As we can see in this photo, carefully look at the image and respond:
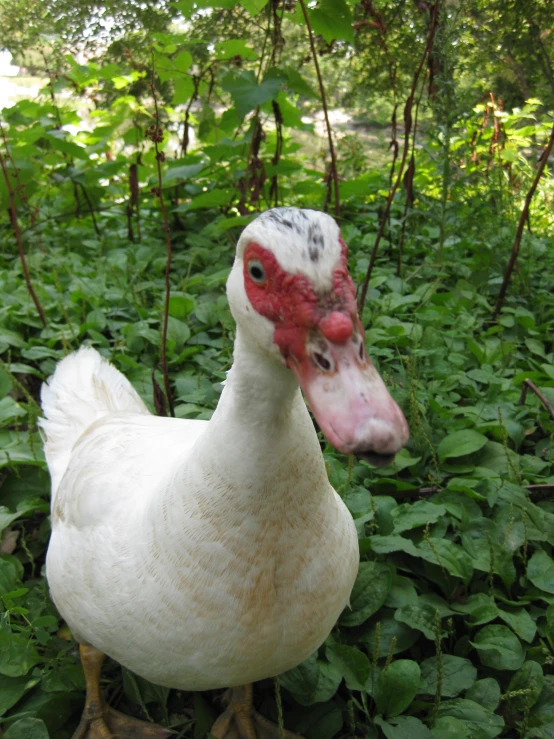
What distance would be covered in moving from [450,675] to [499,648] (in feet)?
0.52

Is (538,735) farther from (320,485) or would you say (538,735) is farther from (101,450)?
(101,450)

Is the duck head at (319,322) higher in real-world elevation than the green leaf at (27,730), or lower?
higher

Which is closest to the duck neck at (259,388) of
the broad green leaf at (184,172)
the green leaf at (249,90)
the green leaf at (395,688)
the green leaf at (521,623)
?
the green leaf at (395,688)

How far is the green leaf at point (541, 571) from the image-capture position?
1863 mm

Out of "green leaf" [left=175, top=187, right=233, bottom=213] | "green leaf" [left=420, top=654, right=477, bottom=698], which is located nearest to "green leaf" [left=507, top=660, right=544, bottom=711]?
"green leaf" [left=420, top=654, right=477, bottom=698]

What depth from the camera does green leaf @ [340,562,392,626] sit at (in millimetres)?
1843

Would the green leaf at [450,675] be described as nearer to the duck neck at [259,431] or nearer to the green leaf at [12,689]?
the duck neck at [259,431]

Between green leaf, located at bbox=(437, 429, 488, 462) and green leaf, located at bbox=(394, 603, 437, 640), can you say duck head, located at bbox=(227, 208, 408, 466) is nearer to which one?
green leaf, located at bbox=(394, 603, 437, 640)

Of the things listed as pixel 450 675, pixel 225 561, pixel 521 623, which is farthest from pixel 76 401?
pixel 521 623

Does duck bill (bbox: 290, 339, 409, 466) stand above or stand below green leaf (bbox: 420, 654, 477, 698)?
above

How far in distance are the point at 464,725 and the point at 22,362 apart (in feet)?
7.99

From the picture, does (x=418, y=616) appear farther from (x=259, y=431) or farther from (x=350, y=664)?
(x=259, y=431)

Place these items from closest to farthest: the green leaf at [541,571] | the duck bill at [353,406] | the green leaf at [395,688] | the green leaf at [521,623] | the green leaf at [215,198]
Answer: the duck bill at [353,406]
the green leaf at [395,688]
the green leaf at [521,623]
the green leaf at [541,571]
the green leaf at [215,198]

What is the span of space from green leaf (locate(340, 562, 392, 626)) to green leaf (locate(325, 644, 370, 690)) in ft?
0.35
